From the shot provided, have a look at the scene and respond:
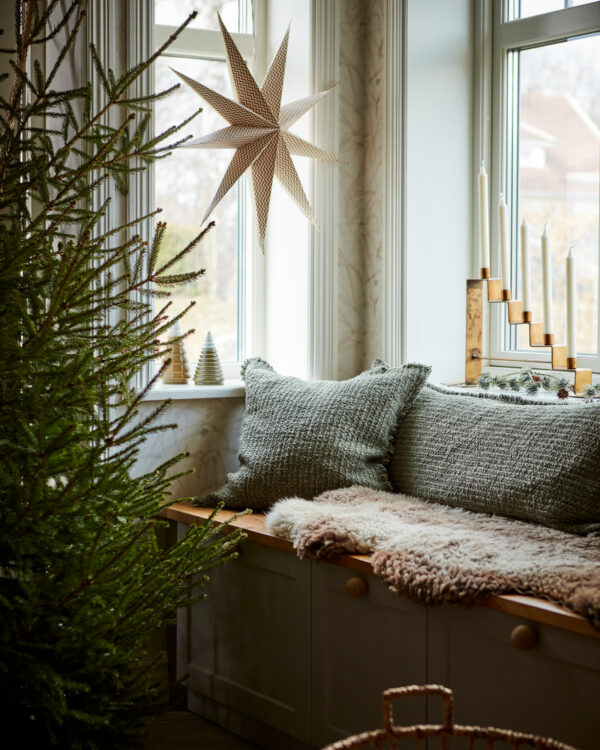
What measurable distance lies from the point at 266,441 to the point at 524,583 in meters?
0.97

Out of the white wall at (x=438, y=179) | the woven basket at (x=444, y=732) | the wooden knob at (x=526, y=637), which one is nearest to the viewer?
the woven basket at (x=444, y=732)

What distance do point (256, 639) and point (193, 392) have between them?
75 centimetres

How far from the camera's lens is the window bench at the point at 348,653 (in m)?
1.63

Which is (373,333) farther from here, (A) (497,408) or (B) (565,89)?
(B) (565,89)

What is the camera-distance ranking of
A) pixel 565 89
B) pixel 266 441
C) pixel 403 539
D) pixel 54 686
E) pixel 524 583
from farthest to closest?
1. pixel 565 89
2. pixel 266 441
3. pixel 403 539
4. pixel 524 583
5. pixel 54 686

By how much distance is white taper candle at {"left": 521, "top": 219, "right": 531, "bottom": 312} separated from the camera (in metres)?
2.47

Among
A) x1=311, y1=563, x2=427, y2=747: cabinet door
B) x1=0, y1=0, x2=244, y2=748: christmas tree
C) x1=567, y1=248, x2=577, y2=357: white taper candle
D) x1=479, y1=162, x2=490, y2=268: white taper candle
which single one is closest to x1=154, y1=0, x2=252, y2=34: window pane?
x1=479, y1=162, x2=490, y2=268: white taper candle

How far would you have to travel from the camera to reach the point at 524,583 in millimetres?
1699

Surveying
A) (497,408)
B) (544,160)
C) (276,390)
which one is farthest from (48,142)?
(544,160)

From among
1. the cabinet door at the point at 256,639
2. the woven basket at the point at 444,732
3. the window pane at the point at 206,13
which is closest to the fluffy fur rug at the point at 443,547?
the cabinet door at the point at 256,639

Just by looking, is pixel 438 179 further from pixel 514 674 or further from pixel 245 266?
pixel 514 674

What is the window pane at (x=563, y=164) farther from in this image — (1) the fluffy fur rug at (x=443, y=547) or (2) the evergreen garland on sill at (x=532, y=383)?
(1) the fluffy fur rug at (x=443, y=547)

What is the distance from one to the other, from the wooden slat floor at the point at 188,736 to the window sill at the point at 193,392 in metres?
0.89

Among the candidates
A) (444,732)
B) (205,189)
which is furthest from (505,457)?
(205,189)
